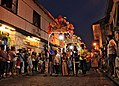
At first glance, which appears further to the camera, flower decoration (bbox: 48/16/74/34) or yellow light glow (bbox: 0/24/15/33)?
flower decoration (bbox: 48/16/74/34)

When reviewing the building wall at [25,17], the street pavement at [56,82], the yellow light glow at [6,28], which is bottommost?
the street pavement at [56,82]

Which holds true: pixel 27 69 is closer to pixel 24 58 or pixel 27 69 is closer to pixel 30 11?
pixel 24 58

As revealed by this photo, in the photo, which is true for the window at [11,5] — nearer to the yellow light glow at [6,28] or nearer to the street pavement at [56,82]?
the yellow light glow at [6,28]

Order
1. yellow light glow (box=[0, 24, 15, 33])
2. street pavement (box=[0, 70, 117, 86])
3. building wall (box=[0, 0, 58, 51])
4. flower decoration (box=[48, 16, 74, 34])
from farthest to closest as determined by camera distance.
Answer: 1. flower decoration (box=[48, 16, 74, 34])
2. building wall (box=[0, 0, 58, 51])
3. yellow light glow (box=[0, 24, 15, 33])
4. street pavement (box=[0, 70, 117, 86])

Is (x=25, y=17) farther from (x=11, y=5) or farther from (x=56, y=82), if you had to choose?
(x=56, y=82)

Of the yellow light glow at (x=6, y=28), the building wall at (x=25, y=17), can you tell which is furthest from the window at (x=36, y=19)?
the yellow light glow at (x=6, y=28)

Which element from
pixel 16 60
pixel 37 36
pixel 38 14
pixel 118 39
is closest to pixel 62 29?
pixel 37 36

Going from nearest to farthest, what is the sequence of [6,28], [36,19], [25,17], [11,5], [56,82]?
1. [56,82]
2. [6,28]
3. [11,5]
4. [25,17]
5. [36,19]

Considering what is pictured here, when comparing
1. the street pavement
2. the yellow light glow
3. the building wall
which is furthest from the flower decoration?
the street pavement

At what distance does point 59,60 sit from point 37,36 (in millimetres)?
8132

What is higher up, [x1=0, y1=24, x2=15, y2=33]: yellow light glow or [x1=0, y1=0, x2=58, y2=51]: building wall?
[x1=0, y1=0, x2=58, y2=51]: building wall

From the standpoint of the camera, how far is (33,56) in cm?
2170

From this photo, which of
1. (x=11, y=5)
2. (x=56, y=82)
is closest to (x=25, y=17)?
(x=11, y=5)

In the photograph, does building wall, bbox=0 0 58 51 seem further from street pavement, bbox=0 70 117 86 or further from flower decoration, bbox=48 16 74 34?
street pavement, bbox=0 70 117 86
